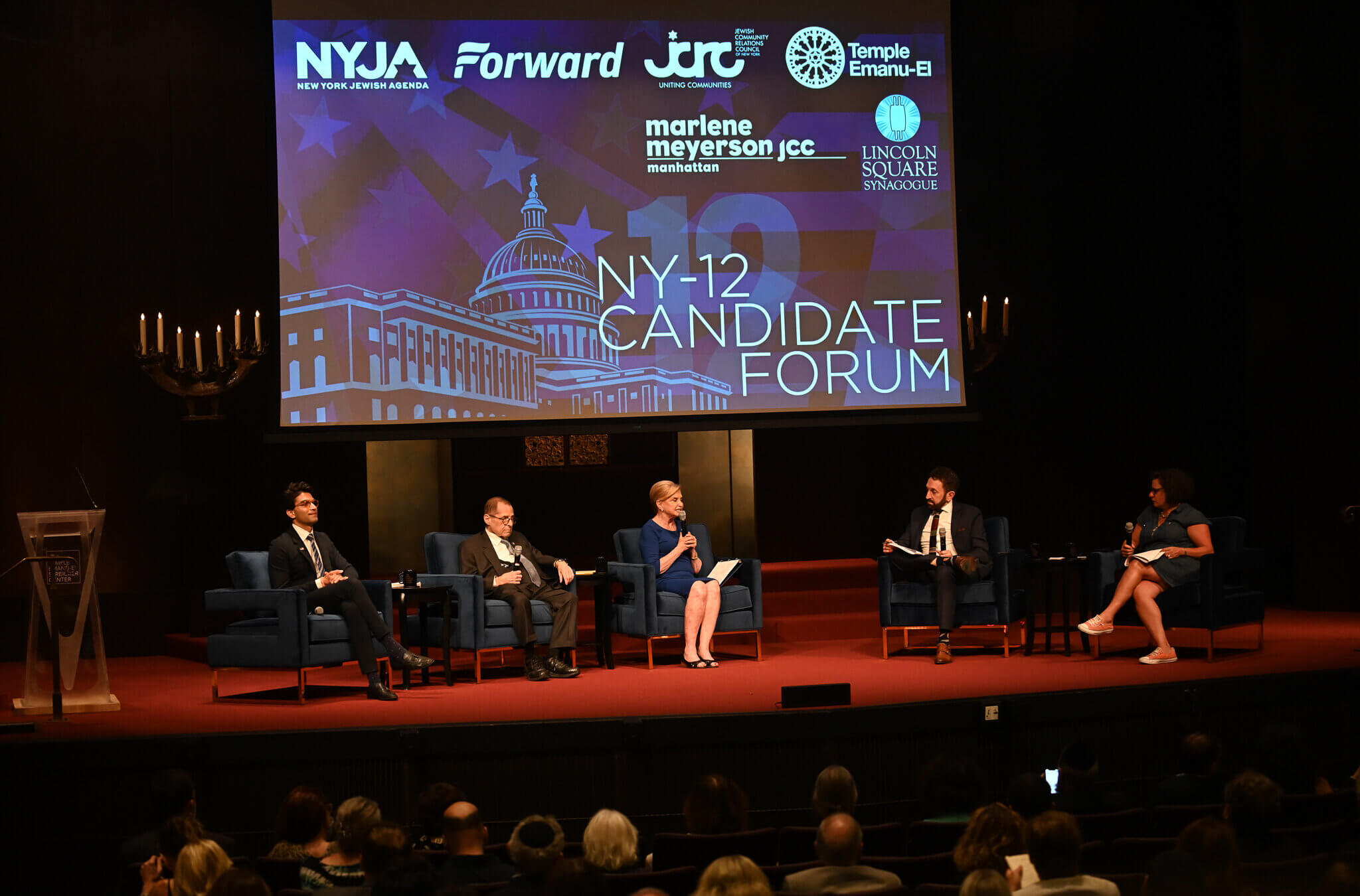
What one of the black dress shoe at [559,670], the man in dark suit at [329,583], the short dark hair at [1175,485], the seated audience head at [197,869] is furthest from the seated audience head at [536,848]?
the short dark hair at [1175,485]

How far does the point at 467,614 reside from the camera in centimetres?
654

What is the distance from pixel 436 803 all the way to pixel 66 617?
10.5 feet

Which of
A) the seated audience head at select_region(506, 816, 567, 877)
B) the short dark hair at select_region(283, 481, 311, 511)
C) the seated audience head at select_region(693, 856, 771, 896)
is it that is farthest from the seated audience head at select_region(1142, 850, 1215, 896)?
the short dark hair at select_region(283, 481, 311, 511)

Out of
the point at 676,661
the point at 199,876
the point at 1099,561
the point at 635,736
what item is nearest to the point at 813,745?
the point at 635,736

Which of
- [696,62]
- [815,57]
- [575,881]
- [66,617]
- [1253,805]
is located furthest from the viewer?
[815,57]

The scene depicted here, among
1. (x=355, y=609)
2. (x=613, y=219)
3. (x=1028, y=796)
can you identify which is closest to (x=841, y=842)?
(x=1028, y=796)

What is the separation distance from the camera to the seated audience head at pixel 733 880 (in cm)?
254

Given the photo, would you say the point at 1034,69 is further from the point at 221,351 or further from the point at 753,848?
the point at 753,848

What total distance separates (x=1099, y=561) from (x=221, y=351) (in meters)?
4.91

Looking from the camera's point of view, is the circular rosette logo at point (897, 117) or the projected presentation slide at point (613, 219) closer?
the projected presentation slide at point (613, 219)

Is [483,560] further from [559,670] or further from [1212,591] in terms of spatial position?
[1212,591]

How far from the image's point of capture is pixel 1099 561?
6.86 metres

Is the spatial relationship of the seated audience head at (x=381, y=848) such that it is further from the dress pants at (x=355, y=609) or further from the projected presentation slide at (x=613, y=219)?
the projected presentation slide at (x=613, y=219)

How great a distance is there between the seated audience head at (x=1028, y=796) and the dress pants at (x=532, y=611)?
3.37 meters
